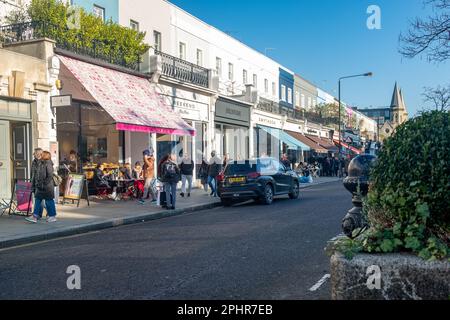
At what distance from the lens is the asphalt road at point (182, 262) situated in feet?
17.1

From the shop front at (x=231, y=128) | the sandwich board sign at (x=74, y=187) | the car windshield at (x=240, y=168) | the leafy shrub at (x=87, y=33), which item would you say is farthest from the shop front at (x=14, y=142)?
the shop front at (x=231, y=128)

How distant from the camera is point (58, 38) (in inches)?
607

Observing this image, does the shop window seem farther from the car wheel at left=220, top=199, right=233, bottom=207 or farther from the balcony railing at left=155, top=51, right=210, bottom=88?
the car wheel at left=220, top=199, right=233, bottom=207

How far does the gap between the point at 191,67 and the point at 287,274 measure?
1785 centimetres

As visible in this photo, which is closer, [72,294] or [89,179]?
[72,294]

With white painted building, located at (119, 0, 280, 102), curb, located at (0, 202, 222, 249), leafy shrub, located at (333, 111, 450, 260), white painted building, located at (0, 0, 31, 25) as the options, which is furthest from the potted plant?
white painted building, located at (119, 0, 280, 102)

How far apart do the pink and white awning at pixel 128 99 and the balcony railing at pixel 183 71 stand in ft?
5.21

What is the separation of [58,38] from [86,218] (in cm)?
703

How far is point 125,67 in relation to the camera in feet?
60.6

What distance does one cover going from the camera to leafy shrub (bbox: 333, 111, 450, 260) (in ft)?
12.6

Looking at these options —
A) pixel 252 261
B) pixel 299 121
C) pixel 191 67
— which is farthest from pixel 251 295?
pixel 299 121

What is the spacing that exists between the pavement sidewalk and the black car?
71 centimetres

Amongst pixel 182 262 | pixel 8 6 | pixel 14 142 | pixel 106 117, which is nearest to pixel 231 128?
pixel 106 117

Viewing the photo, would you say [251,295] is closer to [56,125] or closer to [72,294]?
[72,294]
